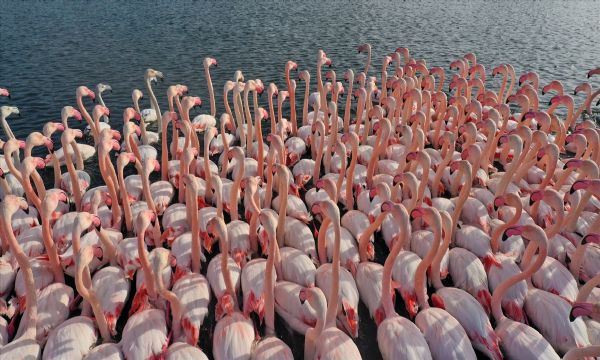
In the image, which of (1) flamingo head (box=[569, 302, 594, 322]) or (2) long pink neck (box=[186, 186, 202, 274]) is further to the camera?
(2) long pink neck (box=[186, 186, 202, 274])

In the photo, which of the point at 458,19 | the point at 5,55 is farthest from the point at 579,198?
the point at 458,19

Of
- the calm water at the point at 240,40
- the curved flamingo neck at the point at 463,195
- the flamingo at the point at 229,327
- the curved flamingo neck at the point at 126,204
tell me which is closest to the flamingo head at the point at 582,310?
the curved flamingo neck at the point at 463,195

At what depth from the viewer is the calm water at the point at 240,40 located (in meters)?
16.7

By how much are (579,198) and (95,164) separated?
33.8 feet

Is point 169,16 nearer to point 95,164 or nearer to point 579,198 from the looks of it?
point 95,164

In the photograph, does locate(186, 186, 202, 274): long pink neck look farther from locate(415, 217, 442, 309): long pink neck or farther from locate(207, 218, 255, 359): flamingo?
locate(415, 217, 442, 309): long pink neck

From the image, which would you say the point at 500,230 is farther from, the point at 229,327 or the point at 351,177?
the point at 229,327

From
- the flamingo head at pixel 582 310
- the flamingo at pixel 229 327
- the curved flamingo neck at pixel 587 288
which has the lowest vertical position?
the flamingo at pixel 229 327

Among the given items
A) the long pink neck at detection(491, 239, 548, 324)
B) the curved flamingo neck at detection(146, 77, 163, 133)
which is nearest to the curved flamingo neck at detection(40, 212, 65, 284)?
the curved flamingo neck at detection(146, 77, 163, 133)

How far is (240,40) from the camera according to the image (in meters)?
22.4

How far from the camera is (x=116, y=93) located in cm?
1536

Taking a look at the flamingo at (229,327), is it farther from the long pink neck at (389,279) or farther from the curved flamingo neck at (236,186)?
the long pink neck at (389,279)

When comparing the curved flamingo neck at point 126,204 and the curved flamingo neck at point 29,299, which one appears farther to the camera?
the curved flamingo neck at point 126,204

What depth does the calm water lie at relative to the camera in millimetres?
16703
